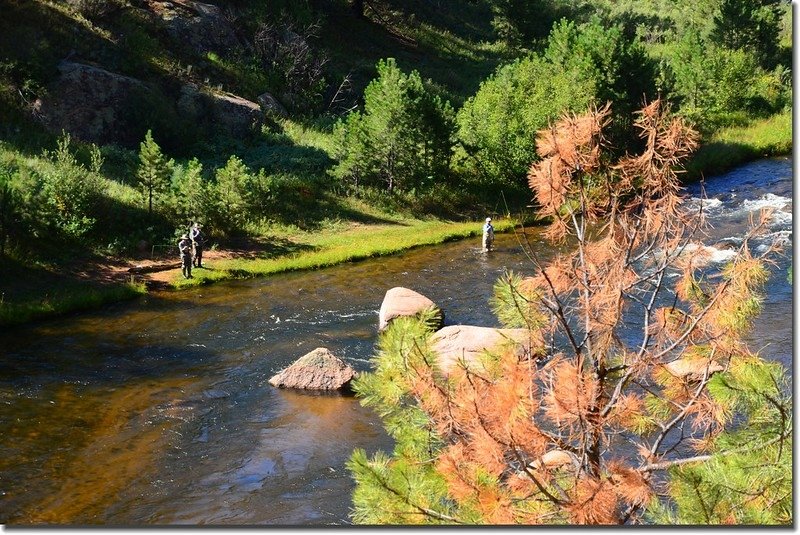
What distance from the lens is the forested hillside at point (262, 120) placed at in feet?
130

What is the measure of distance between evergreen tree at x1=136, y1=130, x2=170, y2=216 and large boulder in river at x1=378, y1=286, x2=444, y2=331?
15.9 metres

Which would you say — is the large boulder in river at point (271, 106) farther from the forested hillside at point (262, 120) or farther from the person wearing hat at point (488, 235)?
the person wearing hat at point (488, 235)

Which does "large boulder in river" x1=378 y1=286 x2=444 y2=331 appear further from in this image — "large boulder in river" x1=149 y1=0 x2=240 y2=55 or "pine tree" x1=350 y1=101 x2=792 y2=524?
"large boulder in river" x1=149 y1=0 x2=240 y2=55

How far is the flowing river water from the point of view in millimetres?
17734

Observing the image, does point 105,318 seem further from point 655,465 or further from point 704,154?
point 704,154

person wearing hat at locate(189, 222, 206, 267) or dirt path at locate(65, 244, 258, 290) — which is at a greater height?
person wearing hat at locate(189, 222, 206, 267)

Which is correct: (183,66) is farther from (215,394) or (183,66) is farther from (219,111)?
(215,394)

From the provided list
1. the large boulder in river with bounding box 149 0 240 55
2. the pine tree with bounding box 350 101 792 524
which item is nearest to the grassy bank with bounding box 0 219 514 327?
the large boulder in river with bounding box 149 0 240 55

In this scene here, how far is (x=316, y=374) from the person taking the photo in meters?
24.1

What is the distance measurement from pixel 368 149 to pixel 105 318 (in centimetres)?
2078

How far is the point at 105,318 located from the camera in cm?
3130

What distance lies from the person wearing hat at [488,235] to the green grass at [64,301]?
15506 mm

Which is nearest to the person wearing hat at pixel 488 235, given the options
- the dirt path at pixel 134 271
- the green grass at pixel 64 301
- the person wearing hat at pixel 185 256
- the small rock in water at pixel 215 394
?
the dirt path at pixel 134 271

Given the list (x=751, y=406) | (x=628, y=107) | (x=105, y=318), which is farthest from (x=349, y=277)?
(x=751, y=406)
